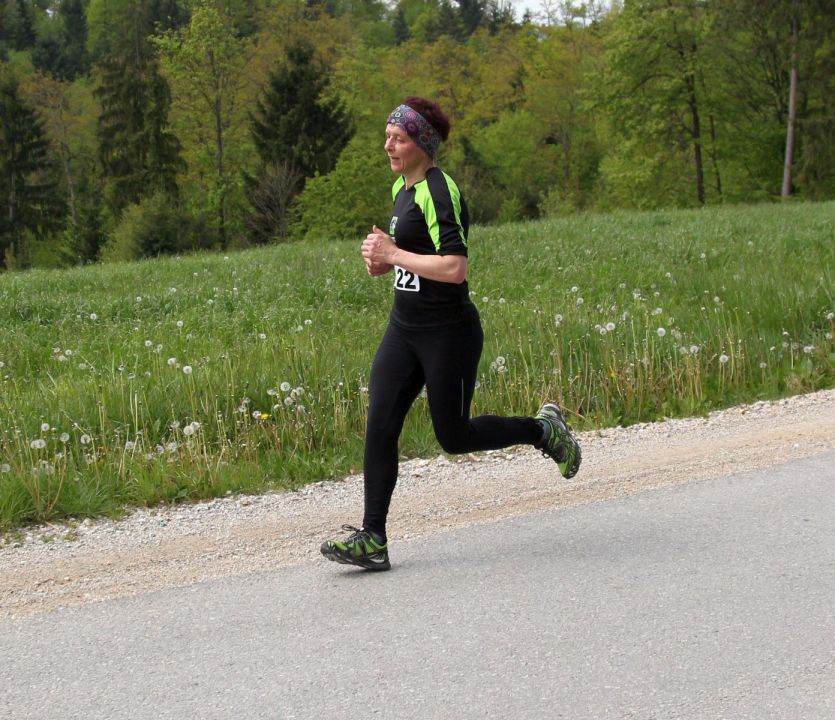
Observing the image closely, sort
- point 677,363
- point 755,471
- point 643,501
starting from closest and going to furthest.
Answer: point 643,501 < point 755,471 < point 677,363

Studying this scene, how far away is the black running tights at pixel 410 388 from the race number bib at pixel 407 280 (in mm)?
187

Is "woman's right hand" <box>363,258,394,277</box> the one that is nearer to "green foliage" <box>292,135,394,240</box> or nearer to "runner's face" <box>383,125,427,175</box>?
"runner's face" <box>383,125,427,175</box>

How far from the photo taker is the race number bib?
173 inches

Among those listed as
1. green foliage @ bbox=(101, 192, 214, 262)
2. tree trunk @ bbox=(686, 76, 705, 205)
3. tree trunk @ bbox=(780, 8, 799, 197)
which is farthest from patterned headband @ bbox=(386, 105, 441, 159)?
tree trunk @ bbox=(686, 76, 705, 205)

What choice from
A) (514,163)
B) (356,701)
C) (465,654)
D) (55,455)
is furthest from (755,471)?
(514,163)

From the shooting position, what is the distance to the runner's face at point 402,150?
437cm

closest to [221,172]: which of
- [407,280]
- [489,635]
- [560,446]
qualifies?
[560,446]

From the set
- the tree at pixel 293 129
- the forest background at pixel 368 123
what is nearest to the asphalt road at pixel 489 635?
the forest background at pixel 368 123

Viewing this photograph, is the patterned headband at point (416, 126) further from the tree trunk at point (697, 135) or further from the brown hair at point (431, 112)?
the tree trunk at point (697, 135)

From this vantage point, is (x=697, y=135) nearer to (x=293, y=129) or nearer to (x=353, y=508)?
(x=293, y=129)

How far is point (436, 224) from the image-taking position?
421cm

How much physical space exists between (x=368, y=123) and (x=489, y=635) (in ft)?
195

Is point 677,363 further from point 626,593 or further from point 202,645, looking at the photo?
point 202,645

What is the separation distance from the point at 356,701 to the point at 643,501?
2.47 meters
